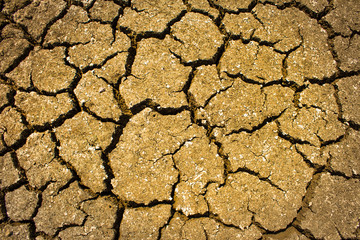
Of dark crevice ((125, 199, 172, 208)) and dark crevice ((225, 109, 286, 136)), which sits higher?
dark crevice ((225, 109, 286, 136))

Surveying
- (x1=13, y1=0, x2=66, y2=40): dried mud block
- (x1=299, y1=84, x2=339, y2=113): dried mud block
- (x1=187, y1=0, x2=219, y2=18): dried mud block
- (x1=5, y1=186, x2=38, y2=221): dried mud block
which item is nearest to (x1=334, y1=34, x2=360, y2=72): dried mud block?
(x1=299, y1=84, x2=339, y2=113): dried mud block

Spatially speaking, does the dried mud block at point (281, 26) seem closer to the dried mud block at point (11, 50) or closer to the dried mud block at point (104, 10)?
the dried mud block at point (104, 10)

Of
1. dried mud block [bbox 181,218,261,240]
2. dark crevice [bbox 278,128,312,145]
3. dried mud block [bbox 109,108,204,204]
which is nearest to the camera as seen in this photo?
dried mud block [bbox 181,218,261,240]

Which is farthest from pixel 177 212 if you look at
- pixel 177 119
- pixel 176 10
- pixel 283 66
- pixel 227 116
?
pixel 176 10

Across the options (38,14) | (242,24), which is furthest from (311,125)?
(38,14)

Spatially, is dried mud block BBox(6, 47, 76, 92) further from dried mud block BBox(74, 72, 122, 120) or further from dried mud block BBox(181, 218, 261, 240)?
dried mud block BBox(181, 218, 261, 240)

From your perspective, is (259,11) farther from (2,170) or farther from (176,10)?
(2,170)
